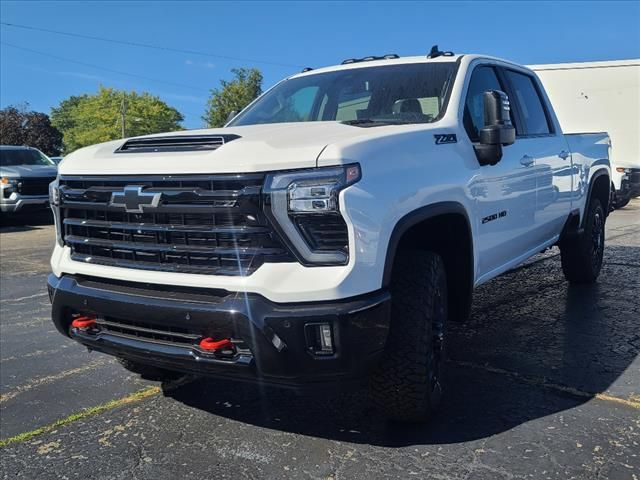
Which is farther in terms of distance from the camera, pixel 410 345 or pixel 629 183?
pixel 629 183

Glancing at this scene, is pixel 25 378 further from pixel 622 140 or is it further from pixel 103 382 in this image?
pixel 622 140

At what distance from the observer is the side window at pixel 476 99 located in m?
3.67

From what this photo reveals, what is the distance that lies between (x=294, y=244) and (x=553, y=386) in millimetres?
2007

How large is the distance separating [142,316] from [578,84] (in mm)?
19941

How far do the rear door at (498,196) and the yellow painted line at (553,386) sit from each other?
59 centimetres

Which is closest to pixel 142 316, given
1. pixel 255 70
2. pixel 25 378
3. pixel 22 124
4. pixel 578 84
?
pixel 25 378

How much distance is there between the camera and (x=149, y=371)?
377 cm

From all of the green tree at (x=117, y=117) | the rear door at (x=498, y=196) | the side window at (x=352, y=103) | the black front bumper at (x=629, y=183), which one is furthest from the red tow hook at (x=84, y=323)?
the green tree at (x=117, y=117)

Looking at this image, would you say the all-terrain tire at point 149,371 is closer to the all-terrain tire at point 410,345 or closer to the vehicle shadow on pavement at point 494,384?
the vehicle shadow on pavement at point 494,384

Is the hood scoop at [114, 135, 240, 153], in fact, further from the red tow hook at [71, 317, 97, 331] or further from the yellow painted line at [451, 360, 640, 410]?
the yellow painted line at [451, 360, 640, 410]

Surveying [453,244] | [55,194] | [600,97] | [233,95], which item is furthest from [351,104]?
[233,95]

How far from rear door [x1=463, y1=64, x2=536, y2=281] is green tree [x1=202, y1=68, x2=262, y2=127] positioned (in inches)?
1679

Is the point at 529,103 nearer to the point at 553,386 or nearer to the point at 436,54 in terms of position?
the point at 436,54

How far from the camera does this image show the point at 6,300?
6395mm
